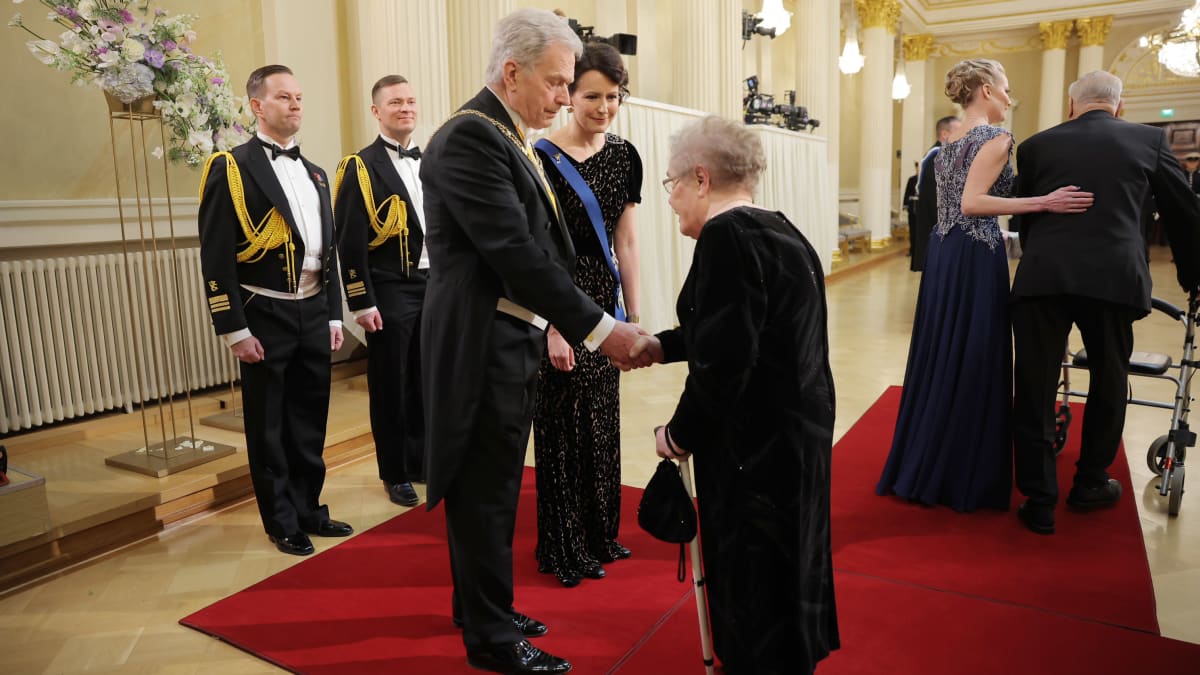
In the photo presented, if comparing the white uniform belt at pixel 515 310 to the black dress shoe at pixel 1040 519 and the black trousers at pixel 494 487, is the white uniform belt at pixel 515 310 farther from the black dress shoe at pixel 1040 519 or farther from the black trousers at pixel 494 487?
the black dress shoe at pixel 1040 519

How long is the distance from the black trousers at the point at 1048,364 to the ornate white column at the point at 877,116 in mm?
13221

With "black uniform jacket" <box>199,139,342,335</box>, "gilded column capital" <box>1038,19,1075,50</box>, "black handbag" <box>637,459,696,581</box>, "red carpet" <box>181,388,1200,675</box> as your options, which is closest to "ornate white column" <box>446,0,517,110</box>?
"black uniform jacket" <box>199,139,342,335</box>

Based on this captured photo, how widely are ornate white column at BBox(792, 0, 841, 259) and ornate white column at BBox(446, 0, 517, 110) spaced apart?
7653 mm

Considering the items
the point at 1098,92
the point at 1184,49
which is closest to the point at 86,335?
the point at 1098,92

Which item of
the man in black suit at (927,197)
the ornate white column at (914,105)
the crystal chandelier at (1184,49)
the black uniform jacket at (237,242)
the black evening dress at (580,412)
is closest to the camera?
the black evening dress at (580,412)

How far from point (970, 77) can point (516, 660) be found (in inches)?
109

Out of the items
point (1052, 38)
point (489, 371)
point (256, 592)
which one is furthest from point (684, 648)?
point (1052, 38)

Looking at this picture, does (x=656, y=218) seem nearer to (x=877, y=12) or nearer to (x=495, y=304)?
(x=495, y=304)

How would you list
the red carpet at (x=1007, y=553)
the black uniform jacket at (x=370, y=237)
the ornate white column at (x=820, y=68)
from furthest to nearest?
the ornate white column at (x=820, y=68), the black uniform jacket at (x=370, y=237), the red carpet at (x=1007, y=553)

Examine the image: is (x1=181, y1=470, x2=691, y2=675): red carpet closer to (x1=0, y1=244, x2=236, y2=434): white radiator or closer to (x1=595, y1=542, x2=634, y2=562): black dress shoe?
(x1=595, y1=542, x2=634, y2=562): black dress shoe

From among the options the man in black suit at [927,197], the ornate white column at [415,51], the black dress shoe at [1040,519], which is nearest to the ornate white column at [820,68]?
the man in black suit at [927,197]

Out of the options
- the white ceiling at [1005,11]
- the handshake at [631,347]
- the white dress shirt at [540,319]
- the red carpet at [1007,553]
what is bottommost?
the red carpet at [1007,553]

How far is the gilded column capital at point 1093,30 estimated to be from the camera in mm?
17906

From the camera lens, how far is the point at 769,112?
1032 centimetres
